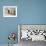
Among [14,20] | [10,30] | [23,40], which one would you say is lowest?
[23,40]

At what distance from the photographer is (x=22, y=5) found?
435 cm

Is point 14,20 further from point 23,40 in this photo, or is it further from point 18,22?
point 23,40

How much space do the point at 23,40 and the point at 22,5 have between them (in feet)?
3.64

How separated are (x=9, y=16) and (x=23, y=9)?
50cm

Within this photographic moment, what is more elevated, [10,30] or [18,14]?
[18,14]

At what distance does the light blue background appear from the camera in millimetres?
4336

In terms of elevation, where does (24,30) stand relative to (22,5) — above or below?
below

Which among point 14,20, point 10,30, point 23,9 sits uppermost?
point 23,9

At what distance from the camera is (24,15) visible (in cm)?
436

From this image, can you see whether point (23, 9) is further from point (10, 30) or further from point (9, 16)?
point (10, 30)

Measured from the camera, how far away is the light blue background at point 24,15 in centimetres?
434

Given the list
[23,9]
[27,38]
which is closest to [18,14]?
[23,9]

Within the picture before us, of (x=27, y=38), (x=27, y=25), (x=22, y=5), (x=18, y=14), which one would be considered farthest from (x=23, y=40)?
(x=22, y=5)

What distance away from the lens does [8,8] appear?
4352 millimetres
